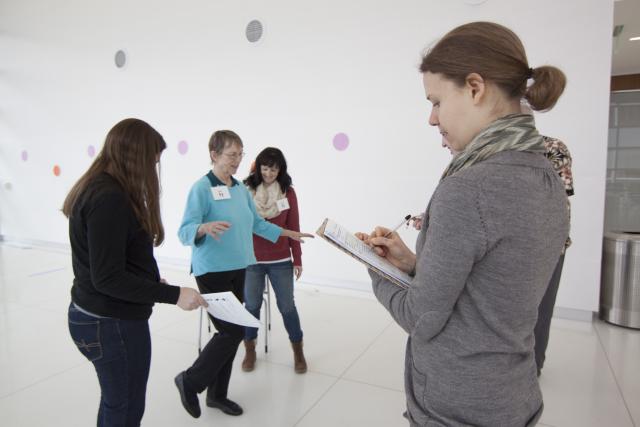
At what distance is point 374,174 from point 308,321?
1641mm

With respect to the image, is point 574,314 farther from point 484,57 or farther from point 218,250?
point 484,57

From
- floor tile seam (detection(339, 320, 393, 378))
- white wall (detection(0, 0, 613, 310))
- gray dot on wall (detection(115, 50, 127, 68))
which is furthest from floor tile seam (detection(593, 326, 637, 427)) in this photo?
gray dot on wall (detection(115, 50, 127, 68))

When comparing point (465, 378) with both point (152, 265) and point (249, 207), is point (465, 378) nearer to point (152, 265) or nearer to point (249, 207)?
point (152, 265)

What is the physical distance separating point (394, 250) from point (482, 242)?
379mm

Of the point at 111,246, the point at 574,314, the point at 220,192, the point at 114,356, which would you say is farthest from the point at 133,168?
the point at 574,314

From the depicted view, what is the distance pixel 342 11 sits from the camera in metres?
4.11

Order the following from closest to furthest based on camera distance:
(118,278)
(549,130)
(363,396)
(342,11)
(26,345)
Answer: (118,278)
(363,396)
(26,345)
(549,130)
(342,11)

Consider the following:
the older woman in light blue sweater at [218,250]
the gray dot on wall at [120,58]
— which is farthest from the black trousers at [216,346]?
the gray dot on wall at [120,58]

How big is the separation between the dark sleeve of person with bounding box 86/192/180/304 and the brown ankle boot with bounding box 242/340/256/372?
1509mm

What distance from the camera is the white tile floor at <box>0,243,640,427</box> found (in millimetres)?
2189

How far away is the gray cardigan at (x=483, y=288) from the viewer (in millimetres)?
683

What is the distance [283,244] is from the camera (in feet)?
8.86

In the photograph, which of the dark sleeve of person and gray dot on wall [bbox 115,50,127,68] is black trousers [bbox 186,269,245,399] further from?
gray dot on wall [bbox 115,50,127,68]

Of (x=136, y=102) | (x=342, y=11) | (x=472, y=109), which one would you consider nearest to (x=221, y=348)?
(x=472, y=109)
